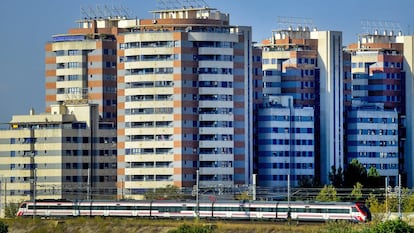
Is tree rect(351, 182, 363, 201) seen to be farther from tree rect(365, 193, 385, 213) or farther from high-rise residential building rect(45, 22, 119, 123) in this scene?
high-rise residential building rect(45, 22, 119, 123)

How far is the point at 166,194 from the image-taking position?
17625 centimetres

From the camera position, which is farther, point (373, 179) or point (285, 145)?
point (285, 145)

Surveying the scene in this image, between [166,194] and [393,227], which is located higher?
[166,194]

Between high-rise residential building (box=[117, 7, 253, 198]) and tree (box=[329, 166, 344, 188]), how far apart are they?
10144 millimetres

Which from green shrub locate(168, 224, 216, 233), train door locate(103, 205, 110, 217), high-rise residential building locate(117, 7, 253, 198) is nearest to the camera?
green shrub locate(168, 224, 216, 233)

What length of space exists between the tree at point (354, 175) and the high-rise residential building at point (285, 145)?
4475 millimetres

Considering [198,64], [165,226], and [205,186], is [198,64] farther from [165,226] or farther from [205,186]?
[165,226]

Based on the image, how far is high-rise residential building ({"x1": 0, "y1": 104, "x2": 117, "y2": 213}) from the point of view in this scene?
184m

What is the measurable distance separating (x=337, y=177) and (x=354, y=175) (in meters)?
1.90

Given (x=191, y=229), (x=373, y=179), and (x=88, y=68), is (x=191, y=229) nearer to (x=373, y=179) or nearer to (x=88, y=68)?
(x=373, y=179)

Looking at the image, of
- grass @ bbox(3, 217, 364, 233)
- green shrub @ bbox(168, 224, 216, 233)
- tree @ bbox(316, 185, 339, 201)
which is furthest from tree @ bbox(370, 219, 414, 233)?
tree @ bbox(316, 185, 339, 201)

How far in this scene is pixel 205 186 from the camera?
591 ft

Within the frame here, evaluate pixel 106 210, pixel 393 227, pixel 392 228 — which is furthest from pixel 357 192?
pixel 392 228

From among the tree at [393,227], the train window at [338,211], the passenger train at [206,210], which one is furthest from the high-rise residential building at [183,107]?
the tree at [393,227]
